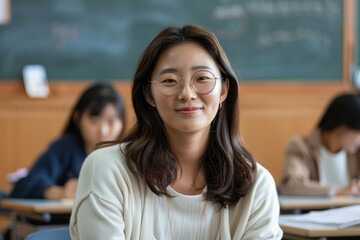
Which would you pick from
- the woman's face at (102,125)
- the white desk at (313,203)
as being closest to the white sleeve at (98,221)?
the white desk at (313,203)

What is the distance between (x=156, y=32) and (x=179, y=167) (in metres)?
3.42

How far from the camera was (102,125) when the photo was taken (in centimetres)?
364

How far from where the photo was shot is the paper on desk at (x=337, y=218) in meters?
2.27

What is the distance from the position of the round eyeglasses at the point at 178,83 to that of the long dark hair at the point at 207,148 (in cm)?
7

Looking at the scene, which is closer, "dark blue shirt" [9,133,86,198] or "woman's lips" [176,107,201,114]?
"woman's lips" [176,107,201,114]

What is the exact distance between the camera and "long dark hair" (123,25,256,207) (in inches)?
75.5

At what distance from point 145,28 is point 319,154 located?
6.50 ft

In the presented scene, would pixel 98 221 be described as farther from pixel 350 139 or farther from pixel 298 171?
pixel 350 139

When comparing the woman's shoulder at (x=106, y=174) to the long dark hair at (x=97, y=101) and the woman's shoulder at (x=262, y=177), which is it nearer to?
the woman's shoulder at (x=262, y=177)

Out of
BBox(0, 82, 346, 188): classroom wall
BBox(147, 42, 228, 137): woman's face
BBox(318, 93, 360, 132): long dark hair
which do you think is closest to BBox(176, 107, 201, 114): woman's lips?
BBox(147, 42, 228, 137): woman's face

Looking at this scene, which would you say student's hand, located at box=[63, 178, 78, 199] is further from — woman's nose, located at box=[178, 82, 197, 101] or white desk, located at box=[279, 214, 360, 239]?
woman's nose, located at box=[178, 82, 197, 101]

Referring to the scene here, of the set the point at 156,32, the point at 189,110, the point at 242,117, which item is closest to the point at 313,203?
the point at 189,110

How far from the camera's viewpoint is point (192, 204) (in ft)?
6.37

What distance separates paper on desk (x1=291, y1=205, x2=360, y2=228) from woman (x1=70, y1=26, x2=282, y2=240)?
414 mm
